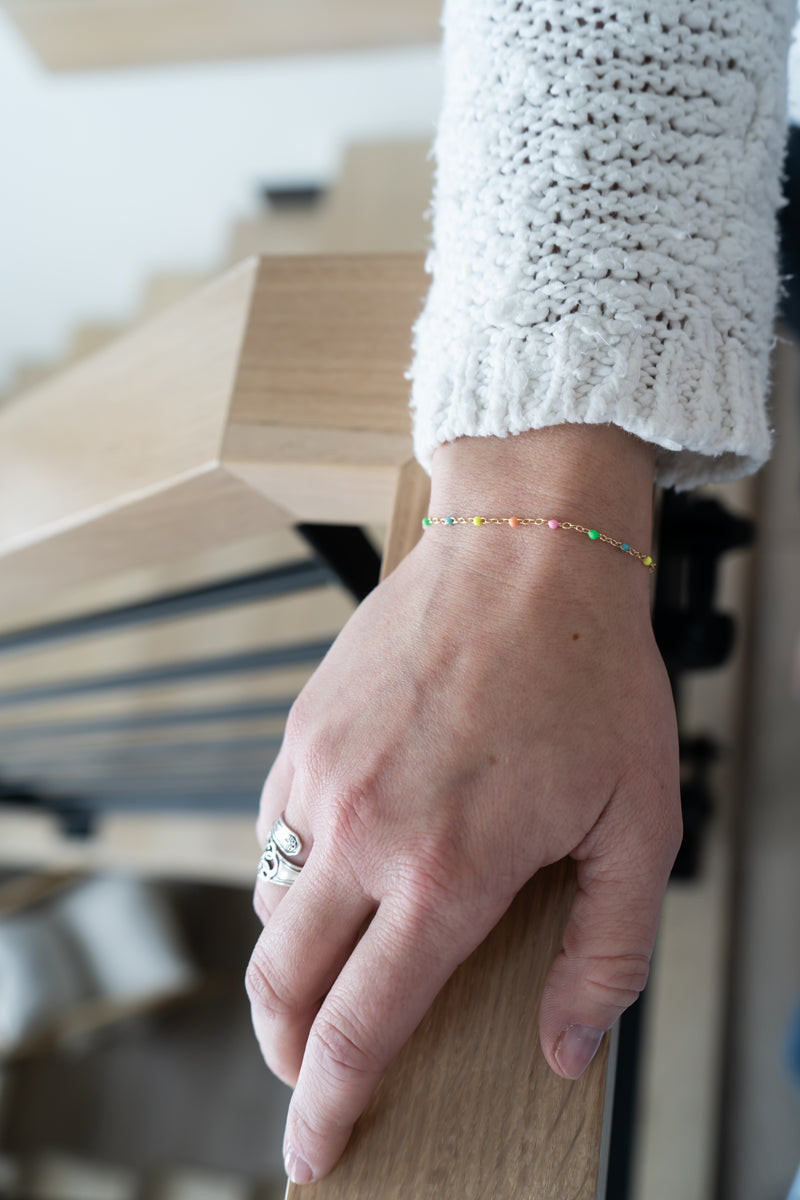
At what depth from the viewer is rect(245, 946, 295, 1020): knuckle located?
1.16 feet

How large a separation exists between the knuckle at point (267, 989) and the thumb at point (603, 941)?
0.34 ft

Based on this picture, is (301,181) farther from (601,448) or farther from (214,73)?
(601,448)

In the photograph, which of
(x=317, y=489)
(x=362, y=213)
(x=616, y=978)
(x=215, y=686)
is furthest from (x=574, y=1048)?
(x=362, y=213)

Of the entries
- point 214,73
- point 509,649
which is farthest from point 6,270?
point 509,649

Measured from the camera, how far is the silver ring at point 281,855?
375mm

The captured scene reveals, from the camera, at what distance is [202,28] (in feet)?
6.79

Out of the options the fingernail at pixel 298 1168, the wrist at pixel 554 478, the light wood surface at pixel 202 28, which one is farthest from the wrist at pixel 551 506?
the light wood surface at pixel 202 28

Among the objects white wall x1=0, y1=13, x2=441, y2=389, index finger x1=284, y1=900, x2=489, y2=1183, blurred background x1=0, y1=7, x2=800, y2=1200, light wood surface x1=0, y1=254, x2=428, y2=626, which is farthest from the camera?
white wall x1=0, y1=13, x2=441, y2=389

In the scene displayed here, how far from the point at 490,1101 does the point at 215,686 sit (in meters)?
1.51

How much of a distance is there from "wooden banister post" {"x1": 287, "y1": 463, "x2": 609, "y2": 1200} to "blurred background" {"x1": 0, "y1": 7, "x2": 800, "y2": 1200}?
212mm

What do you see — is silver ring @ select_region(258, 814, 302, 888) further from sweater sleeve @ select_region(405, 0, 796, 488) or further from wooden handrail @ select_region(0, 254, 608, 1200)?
sweater sleeve @ select_region(405, 0, 796, 488)

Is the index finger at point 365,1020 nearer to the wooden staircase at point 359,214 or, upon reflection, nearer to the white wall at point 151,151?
the wooden staircase at point 359,214

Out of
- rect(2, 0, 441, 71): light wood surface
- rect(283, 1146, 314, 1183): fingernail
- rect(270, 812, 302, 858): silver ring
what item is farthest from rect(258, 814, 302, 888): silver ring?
rect(2, 0, 441, 71): light wood surface

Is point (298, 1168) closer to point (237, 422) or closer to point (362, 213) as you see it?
point (237, 422)
